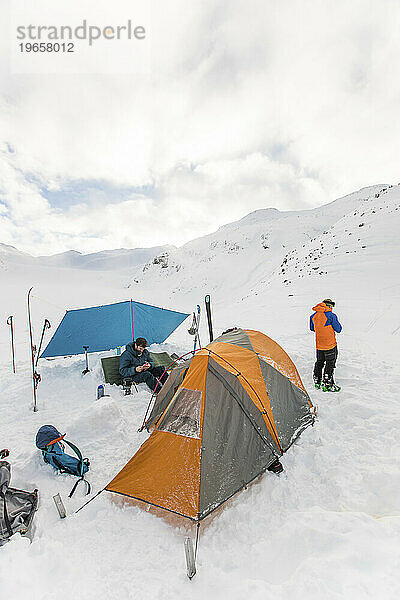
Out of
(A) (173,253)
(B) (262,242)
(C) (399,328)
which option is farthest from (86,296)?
(C) (399,328)

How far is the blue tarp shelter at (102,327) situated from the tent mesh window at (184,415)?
481cm

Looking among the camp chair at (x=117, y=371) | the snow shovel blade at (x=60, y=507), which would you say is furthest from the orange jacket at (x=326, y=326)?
the snow shovel blade at (x=60, y=507)

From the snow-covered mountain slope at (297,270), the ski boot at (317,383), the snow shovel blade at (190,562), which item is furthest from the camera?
the snow-covered mountain slope at (297,270)

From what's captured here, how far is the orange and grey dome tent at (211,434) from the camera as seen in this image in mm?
3182

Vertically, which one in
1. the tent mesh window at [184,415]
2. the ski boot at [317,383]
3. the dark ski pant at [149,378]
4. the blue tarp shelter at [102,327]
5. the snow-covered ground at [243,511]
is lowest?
the snow-covered ground at [243,511]

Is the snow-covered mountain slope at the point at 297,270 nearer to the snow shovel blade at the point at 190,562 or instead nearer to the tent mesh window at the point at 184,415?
the tent mesh window at the point at 184,415

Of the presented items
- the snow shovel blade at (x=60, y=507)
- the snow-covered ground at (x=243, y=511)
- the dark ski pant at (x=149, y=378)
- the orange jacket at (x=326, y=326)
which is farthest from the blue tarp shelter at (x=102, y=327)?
the snow shovel blade at (x=60, y=507)

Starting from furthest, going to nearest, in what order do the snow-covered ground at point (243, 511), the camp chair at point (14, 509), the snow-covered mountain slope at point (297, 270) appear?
the snow-covered mountain slope at point (297, 270) → the camp chair at point (14, 509) → the snow-covered ground at point (243, 511)

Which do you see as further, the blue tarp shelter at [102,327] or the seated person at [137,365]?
the blue tarp shelter at [102,327]

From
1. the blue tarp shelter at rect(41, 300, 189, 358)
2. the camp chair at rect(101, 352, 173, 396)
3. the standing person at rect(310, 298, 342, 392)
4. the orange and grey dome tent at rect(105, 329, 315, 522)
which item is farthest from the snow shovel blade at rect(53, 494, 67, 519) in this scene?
the blue tarp shelter at rect(41, 300, 189, 358)

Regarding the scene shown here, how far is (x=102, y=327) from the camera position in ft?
27.7

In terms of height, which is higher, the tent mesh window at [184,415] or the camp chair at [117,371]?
the tent mesh window at [184,415]

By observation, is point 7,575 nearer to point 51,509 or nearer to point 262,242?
point 51,509

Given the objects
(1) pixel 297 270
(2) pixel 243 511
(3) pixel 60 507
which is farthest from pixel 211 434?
(1) pixel 297 270
